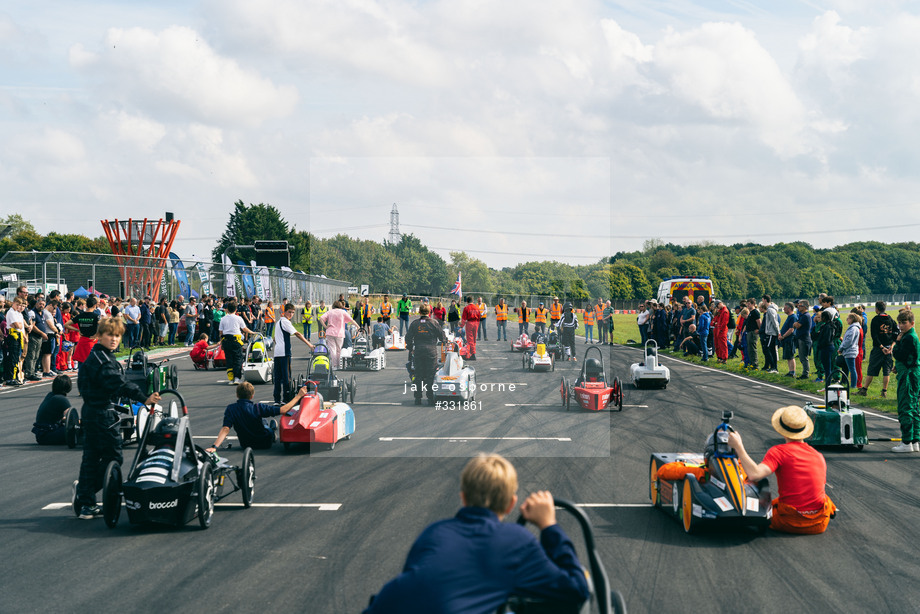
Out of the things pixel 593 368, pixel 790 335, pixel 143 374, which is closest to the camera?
pixel 143 374

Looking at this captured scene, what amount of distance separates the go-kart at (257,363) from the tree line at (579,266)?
3176 millimetres

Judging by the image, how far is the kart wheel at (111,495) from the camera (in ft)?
22.7

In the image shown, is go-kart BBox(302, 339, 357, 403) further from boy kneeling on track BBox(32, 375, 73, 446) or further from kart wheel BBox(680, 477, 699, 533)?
kart wheel BBox(680, 477, 699, 533)

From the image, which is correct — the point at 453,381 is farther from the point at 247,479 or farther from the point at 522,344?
the point at 522,344

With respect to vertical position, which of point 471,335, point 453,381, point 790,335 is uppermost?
point 790,335

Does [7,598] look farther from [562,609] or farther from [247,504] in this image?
[562,609]

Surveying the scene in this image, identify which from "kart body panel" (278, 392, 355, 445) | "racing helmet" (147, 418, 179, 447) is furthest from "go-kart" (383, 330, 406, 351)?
"racing helmet" (147, 418, 179, 447)

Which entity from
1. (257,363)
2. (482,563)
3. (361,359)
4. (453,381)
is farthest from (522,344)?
(482,563)

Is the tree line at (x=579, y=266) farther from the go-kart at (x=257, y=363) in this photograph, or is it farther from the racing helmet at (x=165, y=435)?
the racing helmet at (x=165, y=435)

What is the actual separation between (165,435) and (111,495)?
2.32ft

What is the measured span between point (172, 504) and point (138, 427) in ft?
14.0

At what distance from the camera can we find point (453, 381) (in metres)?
14.9

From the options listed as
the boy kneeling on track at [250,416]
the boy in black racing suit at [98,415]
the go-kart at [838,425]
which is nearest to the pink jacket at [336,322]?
the boy kneeling on track at [250,416]

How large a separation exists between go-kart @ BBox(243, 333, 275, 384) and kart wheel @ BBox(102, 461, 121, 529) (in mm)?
10821
